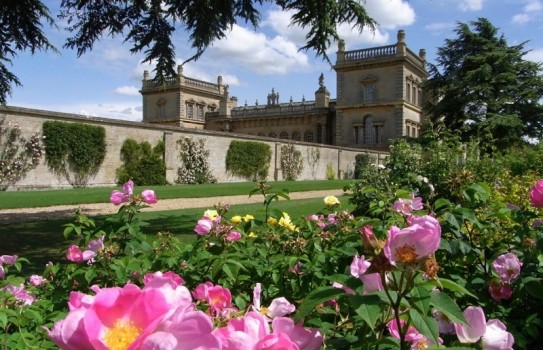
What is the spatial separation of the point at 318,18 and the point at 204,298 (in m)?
5.44

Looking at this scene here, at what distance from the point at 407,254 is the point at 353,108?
40870 mm

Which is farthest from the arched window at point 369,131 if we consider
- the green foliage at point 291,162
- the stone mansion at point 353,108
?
the green foliage at point 291,162

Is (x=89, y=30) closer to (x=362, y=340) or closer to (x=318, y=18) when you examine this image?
(x=318, y=18)

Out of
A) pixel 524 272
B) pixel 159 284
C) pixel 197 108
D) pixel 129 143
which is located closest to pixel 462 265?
pixel 524 272

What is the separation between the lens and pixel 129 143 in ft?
60.0

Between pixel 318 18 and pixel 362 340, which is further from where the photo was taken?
pixel 318 18

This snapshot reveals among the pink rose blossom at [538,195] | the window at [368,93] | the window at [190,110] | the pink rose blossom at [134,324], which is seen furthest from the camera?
the window at [190,110]

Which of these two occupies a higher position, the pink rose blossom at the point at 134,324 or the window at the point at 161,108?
the window at the point at 161,108

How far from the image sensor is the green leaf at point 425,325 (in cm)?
89

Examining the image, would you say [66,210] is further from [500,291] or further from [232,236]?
[500,291]

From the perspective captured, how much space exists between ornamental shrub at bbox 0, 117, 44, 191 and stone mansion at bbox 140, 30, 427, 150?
2080cm

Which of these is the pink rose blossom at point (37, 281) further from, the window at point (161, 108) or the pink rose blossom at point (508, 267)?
the window at point (161, 108)

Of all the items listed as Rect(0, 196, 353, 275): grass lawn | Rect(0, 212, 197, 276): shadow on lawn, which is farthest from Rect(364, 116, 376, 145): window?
Rect(0, 212, 197, 276): shadow on lawn

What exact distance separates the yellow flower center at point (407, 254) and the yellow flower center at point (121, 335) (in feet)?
1.54
